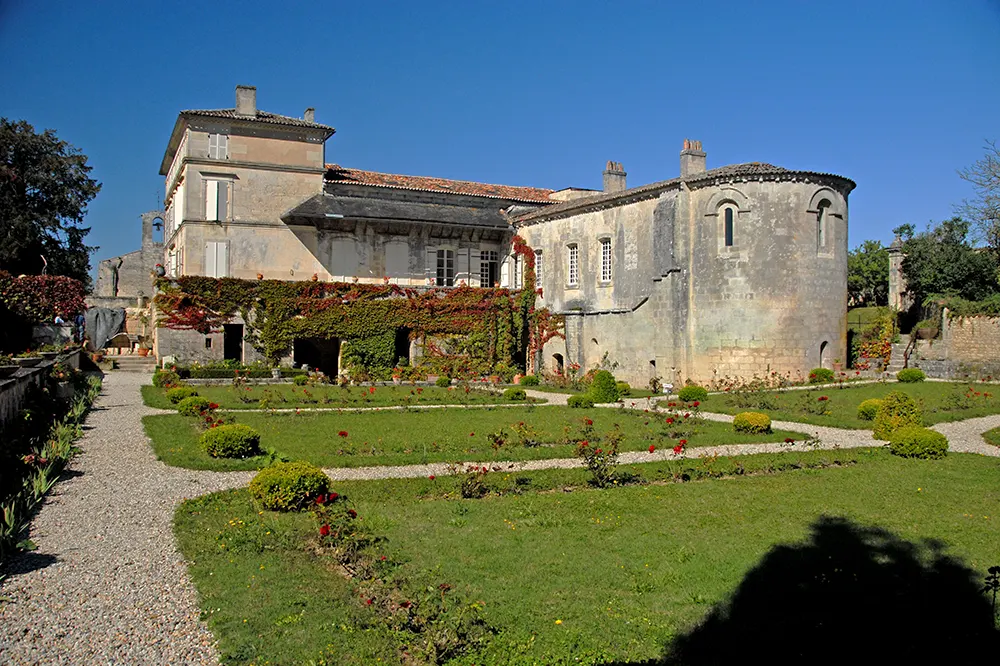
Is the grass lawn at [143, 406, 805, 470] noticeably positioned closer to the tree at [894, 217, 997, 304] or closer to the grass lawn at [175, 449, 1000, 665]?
the grass lawn at [175, 449, 1000, 665]

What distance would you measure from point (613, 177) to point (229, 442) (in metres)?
28.3

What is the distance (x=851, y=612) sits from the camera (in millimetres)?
6457

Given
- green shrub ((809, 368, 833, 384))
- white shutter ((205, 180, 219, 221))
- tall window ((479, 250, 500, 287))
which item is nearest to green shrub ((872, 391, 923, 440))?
green shrub ((809, 368, 833, 384))

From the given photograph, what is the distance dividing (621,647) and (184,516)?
18.8 feet

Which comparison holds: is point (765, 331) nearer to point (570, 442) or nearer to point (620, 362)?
point (620, 362)

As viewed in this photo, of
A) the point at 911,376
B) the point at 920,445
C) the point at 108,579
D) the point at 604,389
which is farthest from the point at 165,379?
the point at 911,376

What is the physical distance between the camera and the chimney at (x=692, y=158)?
30328mm

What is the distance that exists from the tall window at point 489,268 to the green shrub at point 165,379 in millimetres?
15657

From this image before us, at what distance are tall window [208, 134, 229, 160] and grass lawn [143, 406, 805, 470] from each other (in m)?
18.6

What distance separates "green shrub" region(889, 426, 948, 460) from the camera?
1353 centimetres

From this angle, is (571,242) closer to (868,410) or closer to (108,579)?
(868,410)

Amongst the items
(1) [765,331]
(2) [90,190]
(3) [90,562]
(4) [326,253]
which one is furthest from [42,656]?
(2) [90,190]

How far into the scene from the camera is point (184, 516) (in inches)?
368

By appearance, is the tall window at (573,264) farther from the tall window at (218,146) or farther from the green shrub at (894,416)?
the green shrub at (894,416)
